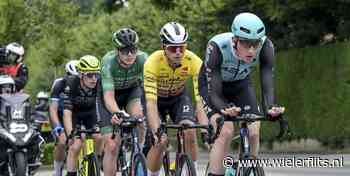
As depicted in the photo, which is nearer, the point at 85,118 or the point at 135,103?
the point at 135,103

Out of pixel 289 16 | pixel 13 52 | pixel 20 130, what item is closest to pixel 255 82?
pixel 289 16

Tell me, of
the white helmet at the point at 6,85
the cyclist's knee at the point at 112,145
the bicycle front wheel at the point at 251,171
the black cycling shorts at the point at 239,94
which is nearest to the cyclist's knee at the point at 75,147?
the cyclist's knee at the point at 112,145

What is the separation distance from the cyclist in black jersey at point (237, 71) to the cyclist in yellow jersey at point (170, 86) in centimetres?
66

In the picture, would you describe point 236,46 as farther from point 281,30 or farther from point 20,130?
point 281,30

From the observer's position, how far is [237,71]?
9.36m

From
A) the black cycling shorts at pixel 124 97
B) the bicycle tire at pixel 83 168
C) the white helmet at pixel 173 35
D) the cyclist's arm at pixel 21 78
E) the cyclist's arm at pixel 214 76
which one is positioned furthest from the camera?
the cyclist's arm at pixel 21 78

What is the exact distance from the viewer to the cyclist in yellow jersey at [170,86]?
32.9ft

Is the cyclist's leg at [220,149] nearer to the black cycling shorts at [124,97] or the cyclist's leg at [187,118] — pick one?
the cyclist's leg at [187,118]

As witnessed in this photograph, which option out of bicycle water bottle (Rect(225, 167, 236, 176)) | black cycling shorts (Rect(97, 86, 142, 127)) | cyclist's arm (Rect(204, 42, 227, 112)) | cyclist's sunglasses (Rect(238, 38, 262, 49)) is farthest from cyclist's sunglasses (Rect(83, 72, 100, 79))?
cyclist's sunglasses (Rect(238, 38, 262, 49))

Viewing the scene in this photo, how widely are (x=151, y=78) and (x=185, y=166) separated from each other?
4.10 ft

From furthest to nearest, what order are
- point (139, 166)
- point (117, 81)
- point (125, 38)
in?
1. point (117, 81)
2. point (125, 38)
3. point (139, 166)

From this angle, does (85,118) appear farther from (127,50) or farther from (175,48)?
(175,48)

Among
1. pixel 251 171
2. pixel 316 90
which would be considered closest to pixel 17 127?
pixel 251 171

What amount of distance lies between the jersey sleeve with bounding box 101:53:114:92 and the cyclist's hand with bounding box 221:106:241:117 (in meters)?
2.93
